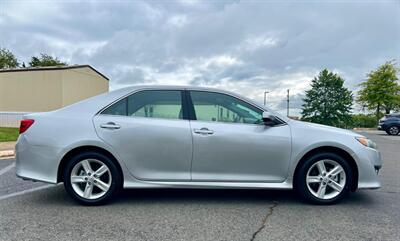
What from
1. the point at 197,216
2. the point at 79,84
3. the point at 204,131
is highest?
the point at 79,84

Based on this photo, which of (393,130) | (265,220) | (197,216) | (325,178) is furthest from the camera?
(393,130)

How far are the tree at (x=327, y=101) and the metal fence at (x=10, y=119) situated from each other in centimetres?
3337

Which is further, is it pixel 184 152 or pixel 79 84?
pixel 79 84

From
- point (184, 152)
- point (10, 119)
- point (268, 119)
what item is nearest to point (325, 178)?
point (268, 119)

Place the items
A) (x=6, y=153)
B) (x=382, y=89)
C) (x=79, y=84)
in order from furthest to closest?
(x=382, y=89), (x=79, y=84), (x=6, y=153)

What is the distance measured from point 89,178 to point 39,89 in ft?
55.5

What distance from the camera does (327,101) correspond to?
40.7 meters

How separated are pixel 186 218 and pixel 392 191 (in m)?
3.41

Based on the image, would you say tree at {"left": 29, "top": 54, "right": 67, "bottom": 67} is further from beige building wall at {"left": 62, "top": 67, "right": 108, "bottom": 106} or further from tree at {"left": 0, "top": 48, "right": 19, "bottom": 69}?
beige building wall at {"left": 62, "top": 67, "right": 108, "bottom": 106}

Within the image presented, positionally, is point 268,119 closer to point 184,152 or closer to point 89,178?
point 184,152

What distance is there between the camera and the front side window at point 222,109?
387 cm

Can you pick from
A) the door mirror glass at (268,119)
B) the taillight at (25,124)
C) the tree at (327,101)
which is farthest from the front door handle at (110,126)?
the tree at (327,101)

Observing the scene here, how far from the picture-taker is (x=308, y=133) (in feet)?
12.5

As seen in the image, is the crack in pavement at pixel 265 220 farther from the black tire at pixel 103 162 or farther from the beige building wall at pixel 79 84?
the beige building wall at pixel 79 84
